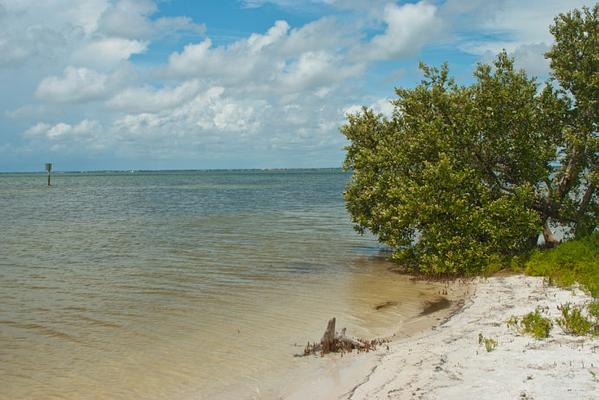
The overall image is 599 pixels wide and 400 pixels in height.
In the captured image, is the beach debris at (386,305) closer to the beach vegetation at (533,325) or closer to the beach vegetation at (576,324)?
the beach vegetation at (533,325)

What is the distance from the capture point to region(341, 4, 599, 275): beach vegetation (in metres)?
21.8

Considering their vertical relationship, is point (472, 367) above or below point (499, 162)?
below

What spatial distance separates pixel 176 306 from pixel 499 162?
15.6 meters

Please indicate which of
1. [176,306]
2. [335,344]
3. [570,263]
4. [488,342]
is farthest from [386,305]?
[176,306]

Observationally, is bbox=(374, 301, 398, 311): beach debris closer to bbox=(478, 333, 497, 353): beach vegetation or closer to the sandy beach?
the sandy beach

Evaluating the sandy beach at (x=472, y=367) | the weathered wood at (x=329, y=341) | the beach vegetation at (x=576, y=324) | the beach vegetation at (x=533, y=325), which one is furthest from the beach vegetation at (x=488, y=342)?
the weathered wood at (x=329, y=341)

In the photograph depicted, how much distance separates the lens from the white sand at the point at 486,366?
30.0 ft

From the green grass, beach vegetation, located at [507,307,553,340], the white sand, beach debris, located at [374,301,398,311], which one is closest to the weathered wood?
the white sand

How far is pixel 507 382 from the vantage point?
9477mm

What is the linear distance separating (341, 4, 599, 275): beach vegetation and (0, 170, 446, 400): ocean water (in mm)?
2864

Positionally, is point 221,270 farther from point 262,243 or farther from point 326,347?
point 326,347

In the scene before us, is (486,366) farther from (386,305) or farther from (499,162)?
(499,162)

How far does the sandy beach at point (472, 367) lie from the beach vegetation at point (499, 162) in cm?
726

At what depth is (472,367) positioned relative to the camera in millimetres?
10500
